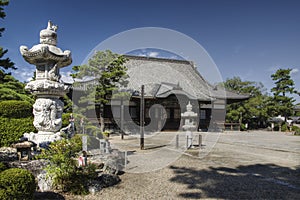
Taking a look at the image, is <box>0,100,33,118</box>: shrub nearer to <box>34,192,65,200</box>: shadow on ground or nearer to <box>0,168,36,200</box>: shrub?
<box>34,192,65,200</box>: shadow on ground

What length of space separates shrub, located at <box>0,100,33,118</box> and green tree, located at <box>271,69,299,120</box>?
89.5 feet

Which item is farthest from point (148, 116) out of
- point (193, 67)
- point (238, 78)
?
→ point (238, 78)

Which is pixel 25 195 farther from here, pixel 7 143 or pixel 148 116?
pixel 148 116

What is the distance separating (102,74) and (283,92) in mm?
23682

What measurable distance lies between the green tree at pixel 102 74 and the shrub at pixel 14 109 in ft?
22.2

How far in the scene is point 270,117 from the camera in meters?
27.2

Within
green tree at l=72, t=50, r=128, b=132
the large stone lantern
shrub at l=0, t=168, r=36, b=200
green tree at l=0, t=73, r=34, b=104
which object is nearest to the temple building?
green tree at l=72, t=50, r=128, b=132

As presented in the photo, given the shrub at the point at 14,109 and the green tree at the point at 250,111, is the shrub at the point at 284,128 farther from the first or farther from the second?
the shrub at the point at 14,109

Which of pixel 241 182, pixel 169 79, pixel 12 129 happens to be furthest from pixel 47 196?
pixel 169 79

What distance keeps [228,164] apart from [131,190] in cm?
408

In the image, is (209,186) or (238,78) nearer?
(209,186)

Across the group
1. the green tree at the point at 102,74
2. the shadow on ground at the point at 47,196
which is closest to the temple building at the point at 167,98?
the green tree at the point at 102,74

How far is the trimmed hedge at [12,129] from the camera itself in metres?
6.54

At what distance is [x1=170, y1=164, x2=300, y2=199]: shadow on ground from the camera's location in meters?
4.16
